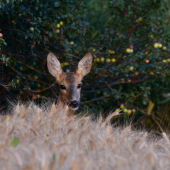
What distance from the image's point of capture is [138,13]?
666 cm

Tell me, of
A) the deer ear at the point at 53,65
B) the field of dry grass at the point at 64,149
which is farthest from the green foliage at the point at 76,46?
the field of dry grass at the point at 64,149

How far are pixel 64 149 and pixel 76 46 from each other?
377 centimetres

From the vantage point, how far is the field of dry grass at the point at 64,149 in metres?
2.57

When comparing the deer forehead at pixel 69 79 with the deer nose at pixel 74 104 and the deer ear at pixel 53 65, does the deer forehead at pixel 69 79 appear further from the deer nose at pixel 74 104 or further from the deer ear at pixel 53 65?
the deer nose at pixel 74 104

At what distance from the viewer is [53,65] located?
233 inches

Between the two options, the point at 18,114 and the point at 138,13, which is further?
the point at 138,13

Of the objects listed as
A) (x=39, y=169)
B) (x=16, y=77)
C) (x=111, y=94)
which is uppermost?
(x=39, y=169)

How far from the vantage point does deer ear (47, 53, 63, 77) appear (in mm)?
5815

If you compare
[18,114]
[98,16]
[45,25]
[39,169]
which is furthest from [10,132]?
[98,16]

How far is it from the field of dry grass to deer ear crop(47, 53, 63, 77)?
1.75m

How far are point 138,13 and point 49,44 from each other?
2126 millimetres

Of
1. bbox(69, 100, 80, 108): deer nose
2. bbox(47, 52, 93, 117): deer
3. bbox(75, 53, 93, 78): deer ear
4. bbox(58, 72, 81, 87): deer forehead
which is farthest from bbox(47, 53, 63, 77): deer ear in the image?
bbox(69, 100, 80, 108): deer nose

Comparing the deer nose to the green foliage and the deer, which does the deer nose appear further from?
the green foliage

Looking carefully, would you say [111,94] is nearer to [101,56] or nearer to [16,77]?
[101,56]
